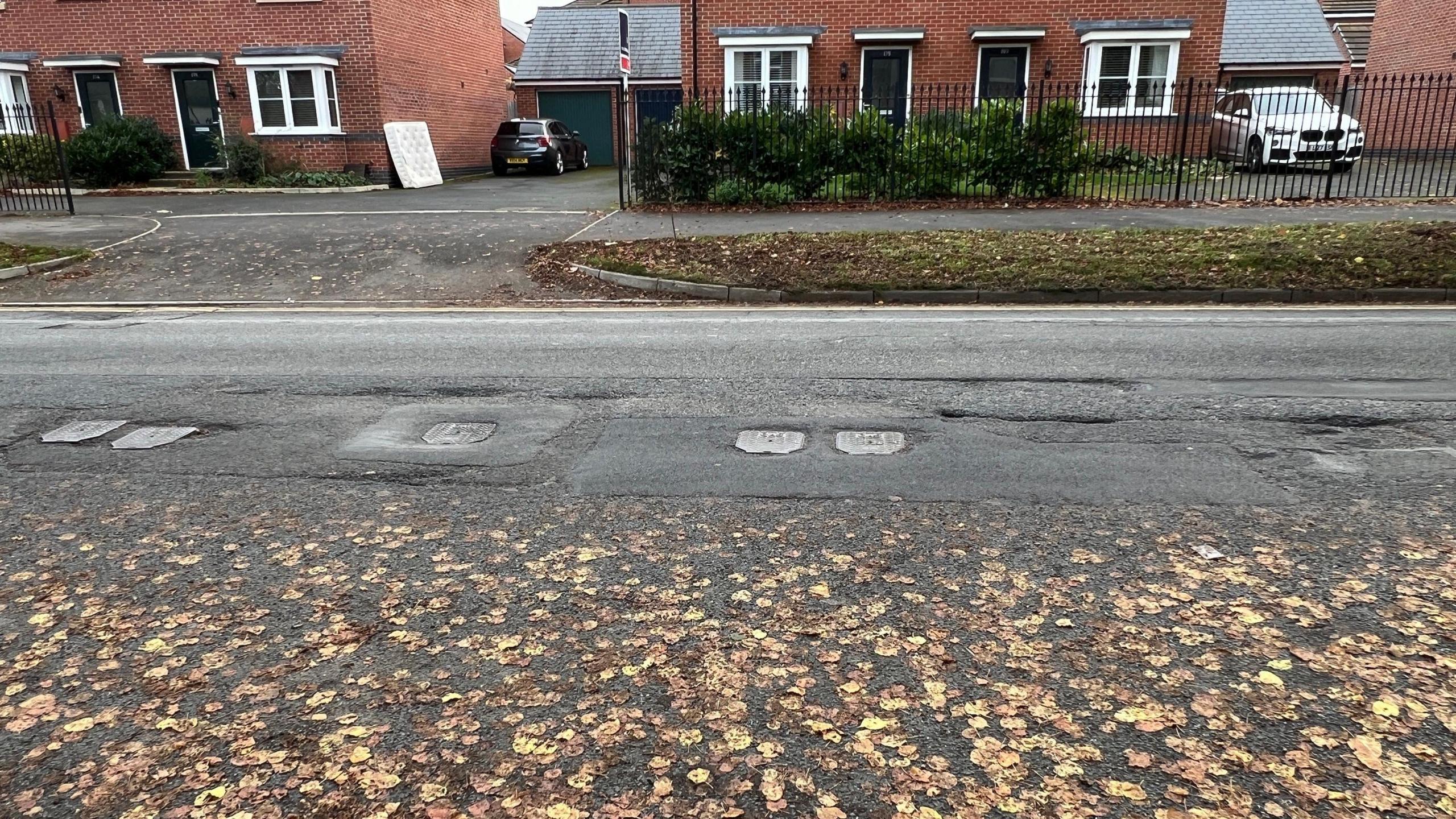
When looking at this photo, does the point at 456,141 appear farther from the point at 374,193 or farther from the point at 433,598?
the point at 433,598

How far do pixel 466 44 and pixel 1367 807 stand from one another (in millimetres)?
31039

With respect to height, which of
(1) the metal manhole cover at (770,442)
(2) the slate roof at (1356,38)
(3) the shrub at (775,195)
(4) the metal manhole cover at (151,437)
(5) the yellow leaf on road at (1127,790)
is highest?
(2) the slate roof at (1356,38)

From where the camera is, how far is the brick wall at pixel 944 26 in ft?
72.3

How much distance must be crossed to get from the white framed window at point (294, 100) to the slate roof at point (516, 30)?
2169 centimetres

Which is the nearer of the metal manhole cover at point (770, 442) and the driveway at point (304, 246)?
the metal manhole cover at point (770, 442)

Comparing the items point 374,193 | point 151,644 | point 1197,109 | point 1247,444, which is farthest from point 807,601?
point 1197,109

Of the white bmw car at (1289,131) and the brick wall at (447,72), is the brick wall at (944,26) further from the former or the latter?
the brick wall at (447,72)

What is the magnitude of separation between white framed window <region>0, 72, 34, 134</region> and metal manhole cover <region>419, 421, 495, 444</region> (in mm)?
23074

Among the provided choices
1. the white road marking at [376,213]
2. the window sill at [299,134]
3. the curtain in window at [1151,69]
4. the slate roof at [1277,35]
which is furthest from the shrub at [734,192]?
the slate roof at [1277,35]

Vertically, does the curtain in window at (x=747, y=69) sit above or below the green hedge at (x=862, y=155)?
above

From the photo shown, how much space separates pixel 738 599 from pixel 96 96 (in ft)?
90.4

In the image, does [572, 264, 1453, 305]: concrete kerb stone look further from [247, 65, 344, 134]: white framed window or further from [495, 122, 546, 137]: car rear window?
[495, 122, 546, 137]: car rear window

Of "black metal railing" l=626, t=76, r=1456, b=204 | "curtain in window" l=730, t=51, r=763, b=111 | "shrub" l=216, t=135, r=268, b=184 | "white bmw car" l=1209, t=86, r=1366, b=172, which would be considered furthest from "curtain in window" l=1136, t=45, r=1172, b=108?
"shrub" l=216, t=135, r=268, b=184

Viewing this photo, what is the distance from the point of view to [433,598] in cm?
348
